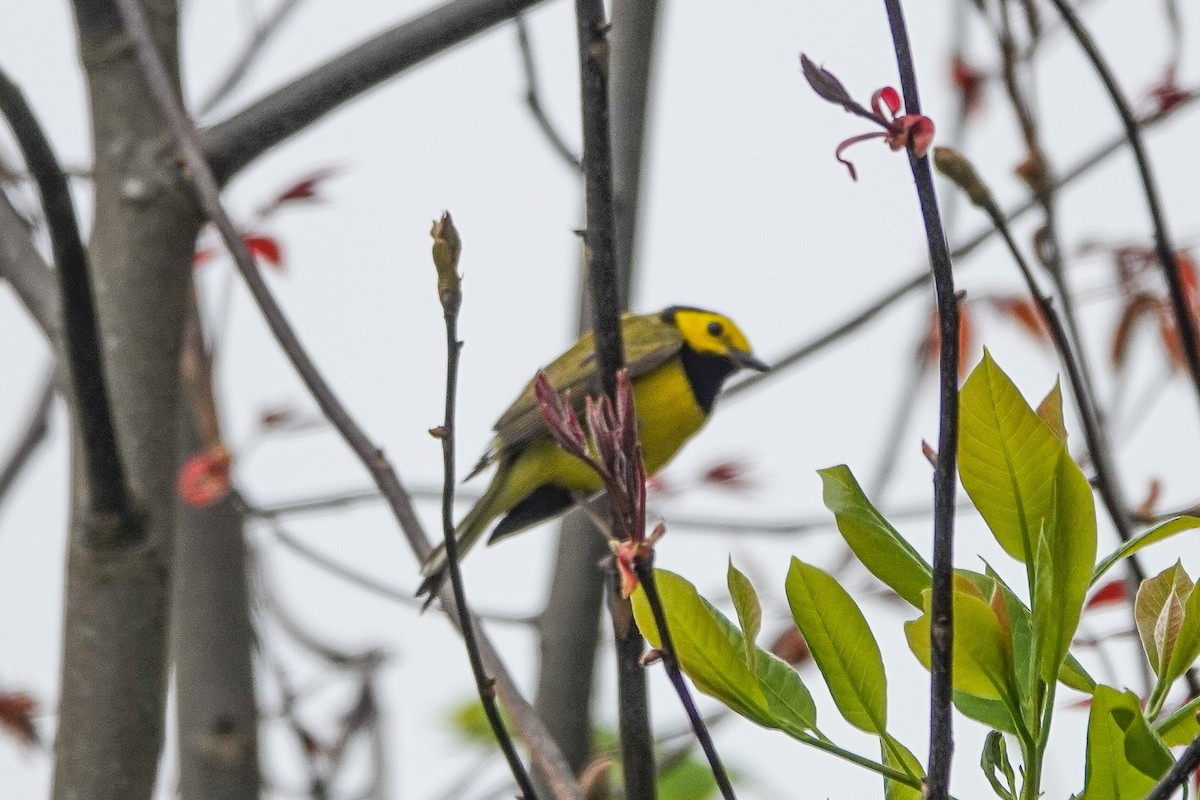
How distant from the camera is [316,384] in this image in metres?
1.60

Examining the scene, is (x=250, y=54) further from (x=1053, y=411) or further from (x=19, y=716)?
(x=1053, y=411)

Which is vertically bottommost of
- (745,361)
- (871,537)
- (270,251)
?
(871,537)

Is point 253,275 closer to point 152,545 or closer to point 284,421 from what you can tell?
point 152,545

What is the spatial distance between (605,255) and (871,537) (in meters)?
0.30

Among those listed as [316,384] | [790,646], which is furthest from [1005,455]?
[790,646]

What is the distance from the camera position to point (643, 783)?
1058 mm

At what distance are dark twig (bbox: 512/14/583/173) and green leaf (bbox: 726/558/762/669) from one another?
1.34 metres

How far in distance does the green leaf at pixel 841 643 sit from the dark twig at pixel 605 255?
13 centimetres

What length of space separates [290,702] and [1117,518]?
1.49 metres

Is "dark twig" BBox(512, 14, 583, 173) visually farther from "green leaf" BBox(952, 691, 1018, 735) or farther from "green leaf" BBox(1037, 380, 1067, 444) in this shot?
"green leaf" BBox(952, 691, 1018, 735)

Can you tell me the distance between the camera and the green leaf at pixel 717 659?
1.00m

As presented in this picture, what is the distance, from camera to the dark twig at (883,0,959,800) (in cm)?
79

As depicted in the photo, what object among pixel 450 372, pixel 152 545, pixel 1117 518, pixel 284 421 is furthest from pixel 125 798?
pixel 284 421

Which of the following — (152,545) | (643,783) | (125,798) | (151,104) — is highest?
(151,104)
